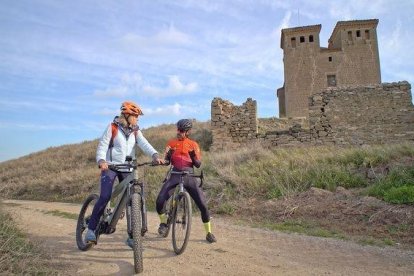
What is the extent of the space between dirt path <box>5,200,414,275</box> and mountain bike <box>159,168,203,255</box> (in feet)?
0.56

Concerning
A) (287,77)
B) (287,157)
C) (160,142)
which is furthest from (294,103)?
(287,157)

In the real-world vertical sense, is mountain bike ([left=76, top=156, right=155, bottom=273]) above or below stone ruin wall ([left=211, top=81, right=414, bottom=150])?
below

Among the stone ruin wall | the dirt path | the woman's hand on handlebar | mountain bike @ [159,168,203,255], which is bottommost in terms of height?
the dirt path

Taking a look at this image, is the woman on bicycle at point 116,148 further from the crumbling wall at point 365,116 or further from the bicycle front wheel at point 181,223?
the crumbling wall at point 365,116

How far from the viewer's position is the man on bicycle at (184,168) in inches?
227

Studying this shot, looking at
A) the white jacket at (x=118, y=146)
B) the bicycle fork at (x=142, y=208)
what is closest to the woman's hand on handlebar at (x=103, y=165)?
the white jacket at (x=118, y=146)

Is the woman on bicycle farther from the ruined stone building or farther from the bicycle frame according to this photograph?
the ruined stone building

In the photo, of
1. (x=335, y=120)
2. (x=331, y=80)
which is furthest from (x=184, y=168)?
(x=331, y=80)

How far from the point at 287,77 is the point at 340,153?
65.4ft

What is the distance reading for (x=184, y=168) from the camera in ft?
19.3

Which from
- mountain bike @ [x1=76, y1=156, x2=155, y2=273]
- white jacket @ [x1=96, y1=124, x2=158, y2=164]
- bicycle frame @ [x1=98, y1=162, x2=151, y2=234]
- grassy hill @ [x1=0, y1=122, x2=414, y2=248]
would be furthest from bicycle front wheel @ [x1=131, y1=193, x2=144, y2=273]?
grassy hill @ [x1=0, y1=122, x2=414, y2=248]

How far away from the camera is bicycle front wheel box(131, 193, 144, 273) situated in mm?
4344

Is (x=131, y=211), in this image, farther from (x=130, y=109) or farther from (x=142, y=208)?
(x=130, y=109)

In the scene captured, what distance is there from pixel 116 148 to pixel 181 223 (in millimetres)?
1364
